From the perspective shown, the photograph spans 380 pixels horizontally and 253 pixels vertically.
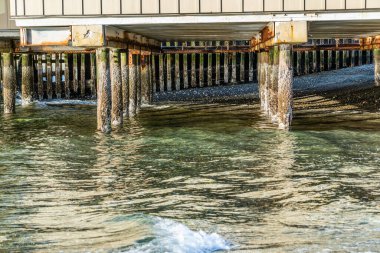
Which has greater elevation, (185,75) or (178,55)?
(178,55)

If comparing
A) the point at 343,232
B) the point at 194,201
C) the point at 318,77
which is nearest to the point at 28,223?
the point at 194,201

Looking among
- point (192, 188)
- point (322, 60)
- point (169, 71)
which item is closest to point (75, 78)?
point (169, 71)

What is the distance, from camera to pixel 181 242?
7418mm

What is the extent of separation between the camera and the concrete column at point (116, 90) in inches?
711

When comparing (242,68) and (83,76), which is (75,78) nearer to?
(83,76)

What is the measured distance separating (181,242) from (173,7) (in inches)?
334

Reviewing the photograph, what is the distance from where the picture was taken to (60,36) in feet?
52.1

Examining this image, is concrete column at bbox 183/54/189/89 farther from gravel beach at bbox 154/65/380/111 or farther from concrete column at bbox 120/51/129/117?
concrete column at bbox 120/51/129/117

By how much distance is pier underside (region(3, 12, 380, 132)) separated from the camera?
50.6 feet

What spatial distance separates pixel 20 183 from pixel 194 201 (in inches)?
116

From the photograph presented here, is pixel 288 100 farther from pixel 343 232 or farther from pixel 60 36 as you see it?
pixel 343 232

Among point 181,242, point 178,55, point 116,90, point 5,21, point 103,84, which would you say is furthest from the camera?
point 178,55

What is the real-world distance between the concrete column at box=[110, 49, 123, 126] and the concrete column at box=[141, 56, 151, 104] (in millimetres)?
6562

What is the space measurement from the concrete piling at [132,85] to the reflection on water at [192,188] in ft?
9.89
